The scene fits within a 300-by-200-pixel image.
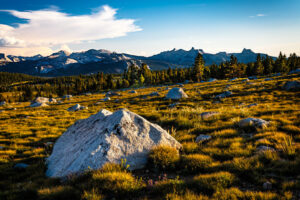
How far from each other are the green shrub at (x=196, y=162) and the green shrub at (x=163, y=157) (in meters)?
0.31

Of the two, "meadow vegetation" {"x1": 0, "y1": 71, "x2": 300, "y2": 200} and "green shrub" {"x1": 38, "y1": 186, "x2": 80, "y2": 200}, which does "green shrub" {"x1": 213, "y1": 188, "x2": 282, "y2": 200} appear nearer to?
"meadow vegetation" {"x1": 0, "y1": 71, "x2": 300, "y2": 200}

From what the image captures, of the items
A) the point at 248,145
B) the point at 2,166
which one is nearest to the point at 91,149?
the point at 2,166

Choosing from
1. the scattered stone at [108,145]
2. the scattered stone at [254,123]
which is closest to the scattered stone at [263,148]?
the scattered stone at [254,123]

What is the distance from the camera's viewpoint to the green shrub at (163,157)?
16.4 feet

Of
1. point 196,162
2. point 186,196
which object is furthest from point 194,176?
point 186,196

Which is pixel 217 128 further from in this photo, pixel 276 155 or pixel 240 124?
pixel 276 155

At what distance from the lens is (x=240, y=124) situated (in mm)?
7875

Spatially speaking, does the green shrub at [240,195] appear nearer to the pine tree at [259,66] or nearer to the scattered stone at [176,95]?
the scattered stone at [176,95]

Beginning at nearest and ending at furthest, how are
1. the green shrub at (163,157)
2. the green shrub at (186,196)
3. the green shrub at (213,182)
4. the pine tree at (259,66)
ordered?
the green shrub at (186,196), the green shrub at (213,182), the green shrub at (163,157), the pine tree at (259,66)

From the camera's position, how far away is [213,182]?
364 centimetres

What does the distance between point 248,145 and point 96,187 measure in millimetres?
5364

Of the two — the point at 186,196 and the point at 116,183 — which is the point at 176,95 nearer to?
the point at 116,183

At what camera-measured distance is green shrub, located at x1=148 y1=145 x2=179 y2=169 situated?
197 inches

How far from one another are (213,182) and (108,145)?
3.50 metres
